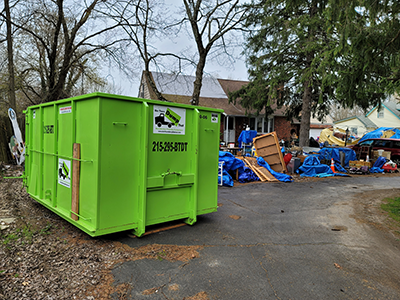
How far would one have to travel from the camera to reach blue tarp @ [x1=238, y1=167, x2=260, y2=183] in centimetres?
1076

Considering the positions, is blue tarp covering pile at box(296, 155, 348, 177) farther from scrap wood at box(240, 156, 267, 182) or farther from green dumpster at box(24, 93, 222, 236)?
green dumpster at box(24, 93, 222, 236)

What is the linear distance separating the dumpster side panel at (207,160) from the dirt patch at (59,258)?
1.22 metres

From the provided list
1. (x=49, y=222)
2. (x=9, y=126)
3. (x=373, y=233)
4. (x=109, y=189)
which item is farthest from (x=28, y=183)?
(x=373, y=233)

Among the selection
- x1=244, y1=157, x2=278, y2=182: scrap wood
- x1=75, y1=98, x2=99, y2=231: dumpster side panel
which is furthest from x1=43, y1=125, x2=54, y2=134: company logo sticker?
x1=244, y1=157, x2=278, y2=182: scrap wood

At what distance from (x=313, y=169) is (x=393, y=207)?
5777 millimetres

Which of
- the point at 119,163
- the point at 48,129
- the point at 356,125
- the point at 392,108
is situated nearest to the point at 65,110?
the point at 48,129

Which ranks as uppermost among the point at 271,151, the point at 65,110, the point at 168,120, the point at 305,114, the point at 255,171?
the point at 305,114

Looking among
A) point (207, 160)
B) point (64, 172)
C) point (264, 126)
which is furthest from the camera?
point (264, 126)

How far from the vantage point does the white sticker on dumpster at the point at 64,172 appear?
182 inches

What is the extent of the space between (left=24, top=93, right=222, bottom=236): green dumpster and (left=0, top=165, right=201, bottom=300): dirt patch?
308mm

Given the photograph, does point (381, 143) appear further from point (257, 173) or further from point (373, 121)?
point (373, 121)

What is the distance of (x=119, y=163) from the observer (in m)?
4.15

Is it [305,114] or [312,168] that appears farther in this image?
[305,114]

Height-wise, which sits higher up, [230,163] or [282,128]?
[282,128]
